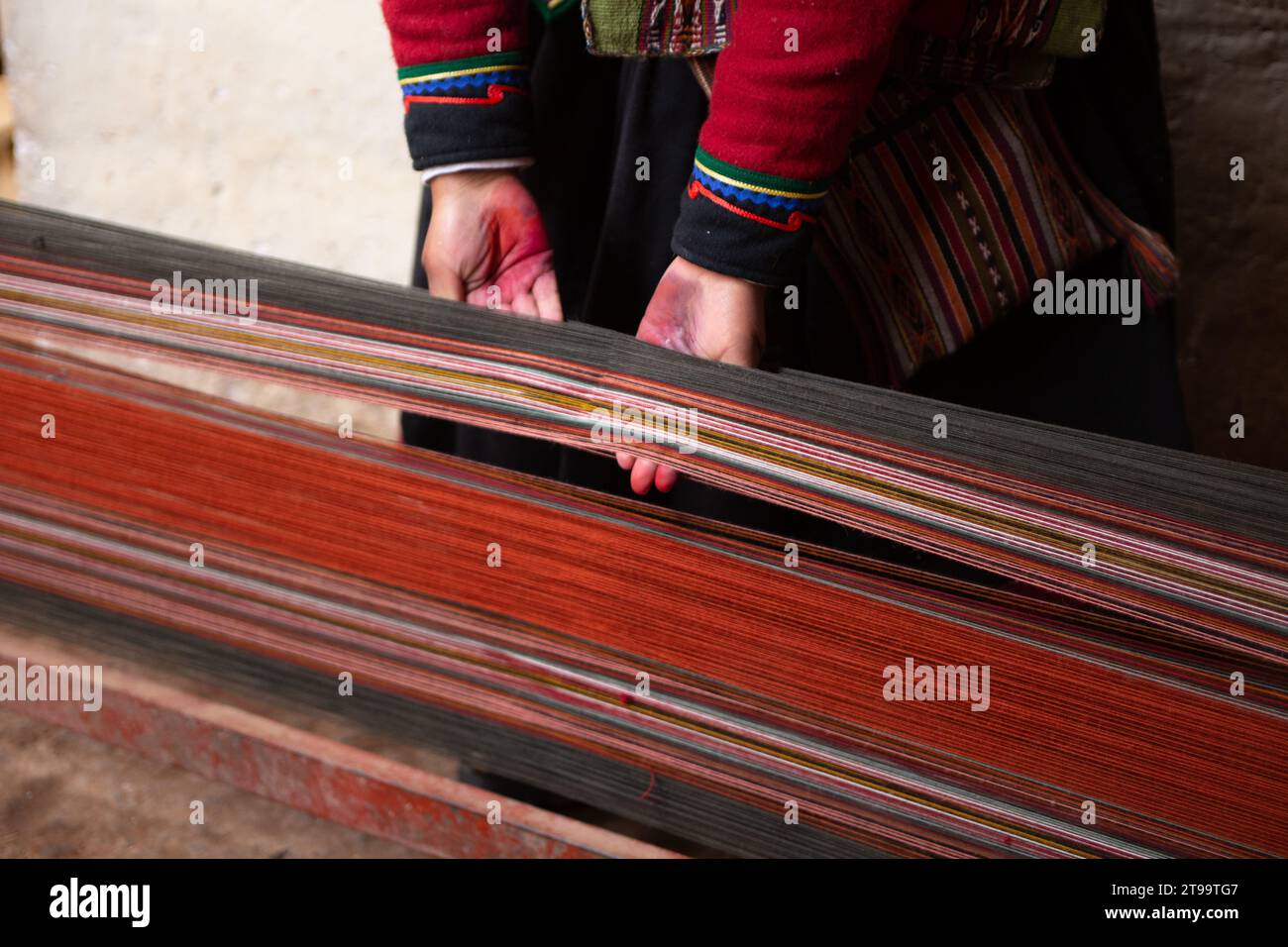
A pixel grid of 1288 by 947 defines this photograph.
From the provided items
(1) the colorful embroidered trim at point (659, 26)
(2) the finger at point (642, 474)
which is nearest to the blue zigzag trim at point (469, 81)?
(1) the colorful embroidered trim at point (659, 26)

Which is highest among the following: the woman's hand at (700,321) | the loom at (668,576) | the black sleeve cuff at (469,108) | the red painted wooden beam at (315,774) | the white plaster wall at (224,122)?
the white plaster wall at (224,122)

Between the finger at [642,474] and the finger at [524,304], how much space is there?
23cm

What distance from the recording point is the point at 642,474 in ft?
2.78

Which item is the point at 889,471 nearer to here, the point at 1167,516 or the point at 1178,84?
the point at 1167,516

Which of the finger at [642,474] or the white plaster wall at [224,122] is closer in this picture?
the finger at [642,474]

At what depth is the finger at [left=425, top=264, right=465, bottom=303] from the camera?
956mm

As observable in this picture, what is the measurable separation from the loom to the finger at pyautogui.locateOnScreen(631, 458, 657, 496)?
0.03 m

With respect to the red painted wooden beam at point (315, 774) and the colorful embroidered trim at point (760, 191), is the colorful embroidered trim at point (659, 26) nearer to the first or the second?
the colorful embroidered trim at point (760, 191)

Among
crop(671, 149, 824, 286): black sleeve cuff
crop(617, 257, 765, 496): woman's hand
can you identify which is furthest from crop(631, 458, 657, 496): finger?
crop(671, 149, 824, 286): black sleeve cuff

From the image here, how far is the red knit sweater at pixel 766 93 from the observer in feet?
2.23

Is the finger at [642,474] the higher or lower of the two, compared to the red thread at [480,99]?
lower

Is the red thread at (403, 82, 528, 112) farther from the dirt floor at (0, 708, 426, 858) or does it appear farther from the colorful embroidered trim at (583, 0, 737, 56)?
the dirt floor at (0, 708, 426, 858)
